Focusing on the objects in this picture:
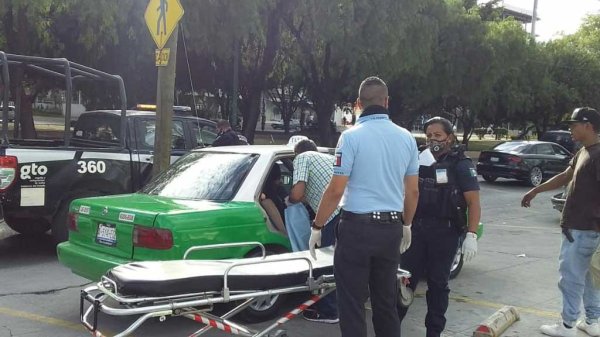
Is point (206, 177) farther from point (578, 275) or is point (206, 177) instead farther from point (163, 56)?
point (163, 56)

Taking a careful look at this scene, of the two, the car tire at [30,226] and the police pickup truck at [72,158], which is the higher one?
the police pickup truck at [72,158]

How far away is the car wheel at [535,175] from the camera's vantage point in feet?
61.8

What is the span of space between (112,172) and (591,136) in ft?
18.7

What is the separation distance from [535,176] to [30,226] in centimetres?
1481

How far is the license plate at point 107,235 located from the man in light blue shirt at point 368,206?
2157 mm

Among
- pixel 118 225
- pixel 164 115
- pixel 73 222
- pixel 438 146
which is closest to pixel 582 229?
pixel 438 146

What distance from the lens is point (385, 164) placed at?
379 cm

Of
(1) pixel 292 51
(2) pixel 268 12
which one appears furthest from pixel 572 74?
(2) pixel 268 12

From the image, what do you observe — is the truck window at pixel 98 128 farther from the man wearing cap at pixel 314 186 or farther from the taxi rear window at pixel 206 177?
the man wearing cap at pixel 314 186

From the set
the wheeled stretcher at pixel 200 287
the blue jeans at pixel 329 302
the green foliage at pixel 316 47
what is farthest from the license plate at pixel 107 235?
the green foliage at pixel 316 47

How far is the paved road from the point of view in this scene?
17.3ft

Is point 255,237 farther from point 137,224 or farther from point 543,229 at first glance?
A: point 543,229

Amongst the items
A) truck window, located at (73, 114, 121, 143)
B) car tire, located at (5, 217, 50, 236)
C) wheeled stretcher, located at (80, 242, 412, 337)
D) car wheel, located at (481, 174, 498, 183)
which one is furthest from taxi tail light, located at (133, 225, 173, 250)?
car wheel, located at (481, 174, 498, 183)

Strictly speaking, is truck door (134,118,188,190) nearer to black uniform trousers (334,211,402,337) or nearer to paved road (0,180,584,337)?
paved road (0,180,584,337)
